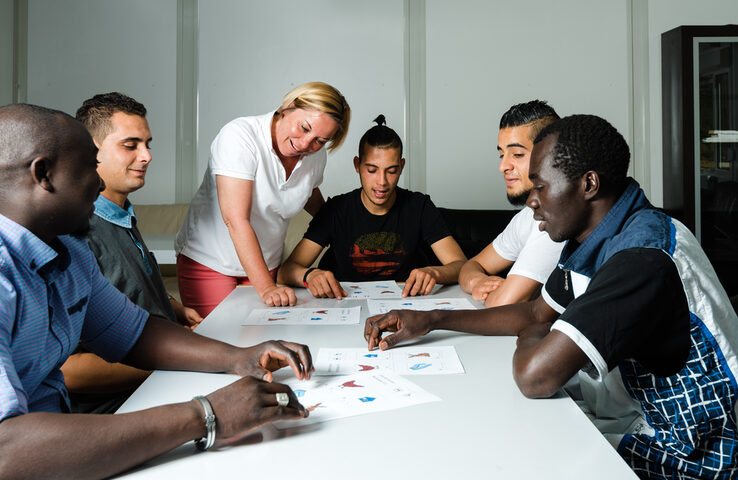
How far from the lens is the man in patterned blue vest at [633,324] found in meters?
0.94

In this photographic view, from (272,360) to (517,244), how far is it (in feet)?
4.08

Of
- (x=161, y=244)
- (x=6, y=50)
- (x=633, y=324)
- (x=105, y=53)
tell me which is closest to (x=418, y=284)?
(x=633, y=324)

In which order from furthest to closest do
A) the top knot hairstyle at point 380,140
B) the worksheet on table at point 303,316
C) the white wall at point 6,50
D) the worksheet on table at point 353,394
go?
the white wall at point 6,50 → the top knot hairstyle at point 380,140 → the worksheet on table at point 303,316 → the worksheet on table at point 353,394

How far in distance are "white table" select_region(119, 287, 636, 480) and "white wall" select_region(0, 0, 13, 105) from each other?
3.70 metres

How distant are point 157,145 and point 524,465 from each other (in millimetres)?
3766

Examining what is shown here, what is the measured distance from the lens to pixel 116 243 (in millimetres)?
1519

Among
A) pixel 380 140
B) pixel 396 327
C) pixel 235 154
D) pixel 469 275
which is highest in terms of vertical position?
pixel 380 140

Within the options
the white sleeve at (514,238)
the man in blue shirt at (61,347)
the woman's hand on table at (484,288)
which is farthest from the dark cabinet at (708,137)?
the man in blue shirt at (61,347)

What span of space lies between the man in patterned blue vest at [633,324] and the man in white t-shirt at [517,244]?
1.48 feet

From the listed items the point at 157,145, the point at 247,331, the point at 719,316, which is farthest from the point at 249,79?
the point at 719,316

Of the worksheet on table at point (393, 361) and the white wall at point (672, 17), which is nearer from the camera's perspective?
the worksheet on table at point (393, 361)

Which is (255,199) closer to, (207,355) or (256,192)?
(256,192)

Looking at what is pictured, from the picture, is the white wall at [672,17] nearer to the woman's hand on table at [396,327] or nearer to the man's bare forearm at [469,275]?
the man's bare forearm at [469,275]

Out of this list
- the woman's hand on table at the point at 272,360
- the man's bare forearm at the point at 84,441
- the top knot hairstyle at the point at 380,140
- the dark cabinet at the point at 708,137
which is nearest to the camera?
the man's bare forearm at the point at 84,441
